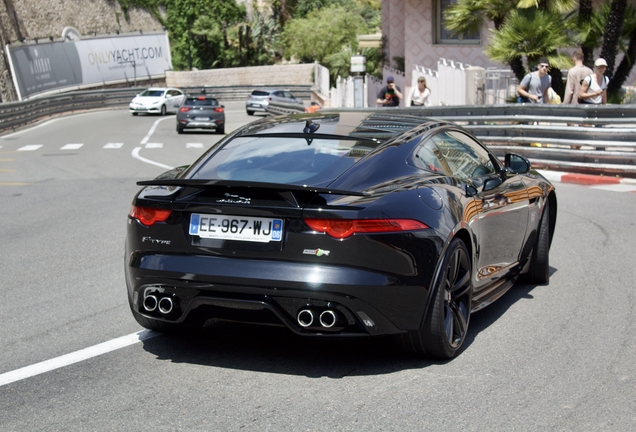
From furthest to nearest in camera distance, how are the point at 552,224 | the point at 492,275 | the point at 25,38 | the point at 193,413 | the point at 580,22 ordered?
the point at 25,38 → the point at 580,22 → the point at 552,224 → the point at 492,275 → the point at 193,413

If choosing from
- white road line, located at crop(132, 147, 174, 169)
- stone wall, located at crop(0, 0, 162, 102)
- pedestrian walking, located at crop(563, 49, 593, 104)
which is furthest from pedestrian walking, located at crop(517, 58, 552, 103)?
stone wall, located at crop(0, 0, 162, 102)

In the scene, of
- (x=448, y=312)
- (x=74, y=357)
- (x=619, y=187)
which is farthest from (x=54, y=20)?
(x=448, y=312)

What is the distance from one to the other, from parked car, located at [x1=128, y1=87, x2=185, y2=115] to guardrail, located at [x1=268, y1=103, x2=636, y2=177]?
3057 cm

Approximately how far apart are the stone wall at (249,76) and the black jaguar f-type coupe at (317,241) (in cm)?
6198

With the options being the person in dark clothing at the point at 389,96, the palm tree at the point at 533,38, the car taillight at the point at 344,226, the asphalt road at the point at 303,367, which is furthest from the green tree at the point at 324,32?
the car taillight at the point at 344,226

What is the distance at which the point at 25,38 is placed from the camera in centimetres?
5872

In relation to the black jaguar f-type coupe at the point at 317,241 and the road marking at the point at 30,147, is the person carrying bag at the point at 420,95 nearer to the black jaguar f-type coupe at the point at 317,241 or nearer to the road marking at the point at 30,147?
the road marking at the point at 30,147

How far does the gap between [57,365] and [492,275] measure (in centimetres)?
295

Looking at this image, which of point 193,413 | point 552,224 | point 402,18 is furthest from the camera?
point 402,18

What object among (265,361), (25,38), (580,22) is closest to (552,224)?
(265,361)

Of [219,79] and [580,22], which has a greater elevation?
[580,22]

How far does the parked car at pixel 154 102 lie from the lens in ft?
151

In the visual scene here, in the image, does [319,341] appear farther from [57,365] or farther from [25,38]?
[25,38]

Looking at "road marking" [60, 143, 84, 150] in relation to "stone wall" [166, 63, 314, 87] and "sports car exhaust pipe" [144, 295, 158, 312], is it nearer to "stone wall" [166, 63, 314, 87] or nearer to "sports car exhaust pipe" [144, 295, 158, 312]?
"sports car exhaust pipe" [144, 295, 158, 312]
